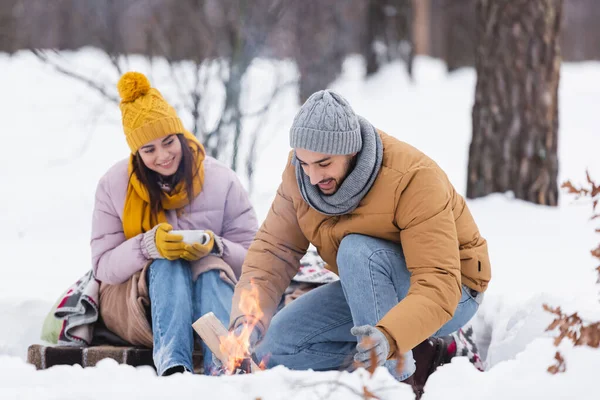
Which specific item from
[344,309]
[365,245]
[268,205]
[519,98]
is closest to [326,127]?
[365,245]

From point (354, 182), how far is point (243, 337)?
2.28 feet

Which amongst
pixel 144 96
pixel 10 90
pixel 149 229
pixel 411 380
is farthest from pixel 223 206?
pixel 10 90

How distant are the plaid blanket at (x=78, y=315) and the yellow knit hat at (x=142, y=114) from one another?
713mm

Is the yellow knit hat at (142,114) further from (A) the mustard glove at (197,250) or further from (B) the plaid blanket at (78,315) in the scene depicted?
(B) the plaid blanket at (78,315)

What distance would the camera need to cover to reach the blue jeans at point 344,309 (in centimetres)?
281

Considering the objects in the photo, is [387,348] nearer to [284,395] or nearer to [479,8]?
[284,395]

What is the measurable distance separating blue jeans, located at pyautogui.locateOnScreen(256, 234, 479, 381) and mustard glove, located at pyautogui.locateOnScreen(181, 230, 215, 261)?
1.45 feet

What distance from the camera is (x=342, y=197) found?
109 inches

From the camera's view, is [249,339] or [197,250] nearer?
[249,339]

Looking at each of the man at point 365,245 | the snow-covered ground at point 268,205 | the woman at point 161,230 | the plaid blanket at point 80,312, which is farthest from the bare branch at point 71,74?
the man at point 365,245

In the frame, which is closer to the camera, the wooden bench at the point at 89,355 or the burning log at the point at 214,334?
the burning log at the point at 214,334

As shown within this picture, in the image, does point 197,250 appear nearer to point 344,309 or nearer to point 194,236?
point 194,236

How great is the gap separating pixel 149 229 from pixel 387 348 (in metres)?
1.56

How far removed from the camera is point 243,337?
2814 mm
